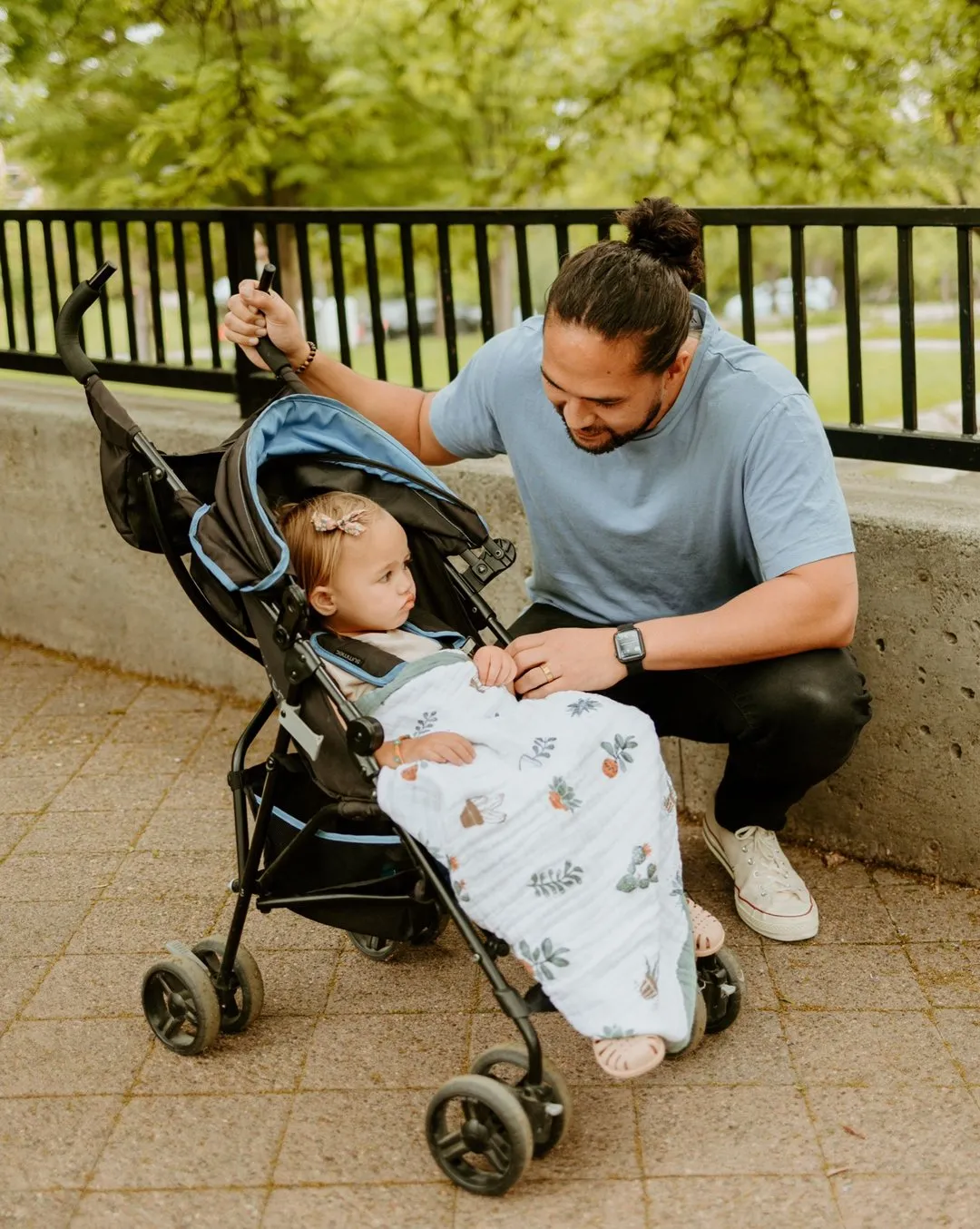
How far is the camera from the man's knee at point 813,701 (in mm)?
3301

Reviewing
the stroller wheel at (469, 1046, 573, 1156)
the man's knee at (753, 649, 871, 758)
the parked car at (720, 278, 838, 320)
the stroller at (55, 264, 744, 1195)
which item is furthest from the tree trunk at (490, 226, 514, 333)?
the parked car at (720, 278, 838, 320)

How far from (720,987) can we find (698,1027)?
129 millimetres

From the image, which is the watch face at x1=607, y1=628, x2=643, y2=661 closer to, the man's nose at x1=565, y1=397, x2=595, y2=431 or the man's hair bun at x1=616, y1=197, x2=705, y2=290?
the man's nose at x1=565, y1=397, x2=595, y2=431

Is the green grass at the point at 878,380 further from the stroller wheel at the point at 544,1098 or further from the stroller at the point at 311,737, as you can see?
the stroller wheel at the point at 544,1098

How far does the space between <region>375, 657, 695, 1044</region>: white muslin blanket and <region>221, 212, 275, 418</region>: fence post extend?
8.74 feet

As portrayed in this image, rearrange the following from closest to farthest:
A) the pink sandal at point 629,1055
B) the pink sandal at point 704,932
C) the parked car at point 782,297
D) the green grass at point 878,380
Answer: the pink sandal at point 629,1055 → the pink sandal at point 704,932 → the green grass at point 878,380 → the parked car at point 782,297

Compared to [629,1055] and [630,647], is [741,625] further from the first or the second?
[629,1055]

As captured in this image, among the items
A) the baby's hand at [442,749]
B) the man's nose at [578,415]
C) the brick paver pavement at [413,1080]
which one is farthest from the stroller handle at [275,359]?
the brick paver pavement at [413,1080]

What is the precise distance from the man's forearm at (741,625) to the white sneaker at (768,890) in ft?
2.27

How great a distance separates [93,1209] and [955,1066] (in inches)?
69.8

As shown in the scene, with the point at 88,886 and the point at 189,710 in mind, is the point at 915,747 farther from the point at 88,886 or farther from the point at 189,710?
the point at 189,710

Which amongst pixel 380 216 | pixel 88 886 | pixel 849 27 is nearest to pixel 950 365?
pixel 849 27

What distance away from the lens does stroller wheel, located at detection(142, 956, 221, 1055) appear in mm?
3113

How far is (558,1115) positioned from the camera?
2.67m
